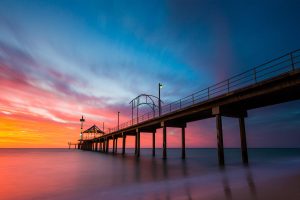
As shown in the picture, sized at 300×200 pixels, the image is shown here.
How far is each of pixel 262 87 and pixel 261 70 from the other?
1487 millimetres

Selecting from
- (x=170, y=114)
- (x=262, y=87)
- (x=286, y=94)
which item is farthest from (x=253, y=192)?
(x=170, y=114)

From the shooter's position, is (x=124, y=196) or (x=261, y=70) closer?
(x=124, y=196)

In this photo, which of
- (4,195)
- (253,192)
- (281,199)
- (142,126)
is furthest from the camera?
(142,126)

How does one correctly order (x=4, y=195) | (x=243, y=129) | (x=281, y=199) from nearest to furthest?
(x=281, y=199), (x=4, y=195), (x=243, y=129)

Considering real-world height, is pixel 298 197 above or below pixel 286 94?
below

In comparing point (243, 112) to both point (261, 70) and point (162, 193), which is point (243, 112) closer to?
point (261, 70)

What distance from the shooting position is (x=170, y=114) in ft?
102

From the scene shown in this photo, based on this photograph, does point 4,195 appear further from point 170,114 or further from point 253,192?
point 170,114

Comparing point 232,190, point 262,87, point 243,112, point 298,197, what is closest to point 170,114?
point 243,112

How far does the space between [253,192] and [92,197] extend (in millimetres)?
7432

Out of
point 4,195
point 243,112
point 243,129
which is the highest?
point 243,112

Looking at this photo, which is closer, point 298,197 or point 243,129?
point 298,197

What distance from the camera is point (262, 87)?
17.7 metres

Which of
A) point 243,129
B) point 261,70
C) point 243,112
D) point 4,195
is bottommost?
point 4,195
